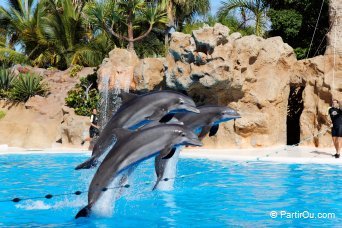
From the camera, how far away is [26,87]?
2011 cm

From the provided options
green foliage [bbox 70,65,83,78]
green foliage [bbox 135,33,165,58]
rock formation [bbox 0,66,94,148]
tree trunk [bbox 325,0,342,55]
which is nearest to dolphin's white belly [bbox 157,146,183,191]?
tree trunk [bbox 325,0,342,55]

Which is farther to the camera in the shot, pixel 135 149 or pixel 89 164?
pixel 89 164

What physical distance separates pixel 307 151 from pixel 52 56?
15.2 m

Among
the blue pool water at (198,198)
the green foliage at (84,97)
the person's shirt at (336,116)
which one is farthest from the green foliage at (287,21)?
the blue pool water at (198,198)

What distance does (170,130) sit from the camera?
520 centimetres

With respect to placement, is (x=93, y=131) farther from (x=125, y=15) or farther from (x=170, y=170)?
(x=125, y=15)

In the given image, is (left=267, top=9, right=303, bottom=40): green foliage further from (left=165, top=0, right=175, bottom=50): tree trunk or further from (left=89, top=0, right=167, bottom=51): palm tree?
(left=165, top=0, right=175, bottom=50): tree trunk

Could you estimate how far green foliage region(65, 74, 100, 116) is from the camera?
1845 cm

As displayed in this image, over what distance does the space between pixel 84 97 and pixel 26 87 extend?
2.66m

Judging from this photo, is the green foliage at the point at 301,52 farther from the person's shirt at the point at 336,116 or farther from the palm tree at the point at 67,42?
the palm tree at the point at 67,42

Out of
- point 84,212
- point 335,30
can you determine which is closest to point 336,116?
point 335,30

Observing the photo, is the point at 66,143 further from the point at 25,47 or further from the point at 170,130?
the point at 170,130

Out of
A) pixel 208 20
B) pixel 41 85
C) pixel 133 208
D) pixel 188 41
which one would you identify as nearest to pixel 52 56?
pixel 41 85

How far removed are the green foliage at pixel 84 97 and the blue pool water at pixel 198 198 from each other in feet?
23.0
